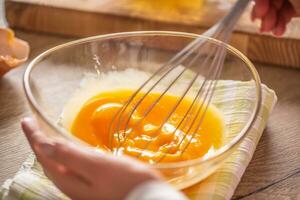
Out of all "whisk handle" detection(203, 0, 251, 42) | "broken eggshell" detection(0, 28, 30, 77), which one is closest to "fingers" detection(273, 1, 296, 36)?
"whisk handle" detection(203, 0, 251, 42)

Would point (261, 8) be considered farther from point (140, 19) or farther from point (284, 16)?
point (140, 19)

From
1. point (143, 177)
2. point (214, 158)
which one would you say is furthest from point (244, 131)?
point (143, 177)

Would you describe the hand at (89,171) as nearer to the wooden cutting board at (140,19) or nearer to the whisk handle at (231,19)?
the whisk handle at (231,19)

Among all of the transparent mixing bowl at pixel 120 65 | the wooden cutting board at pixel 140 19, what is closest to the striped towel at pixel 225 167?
the transparent mixing bowl at pixel 120 65

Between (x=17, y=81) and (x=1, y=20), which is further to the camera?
(x=1, y=20)

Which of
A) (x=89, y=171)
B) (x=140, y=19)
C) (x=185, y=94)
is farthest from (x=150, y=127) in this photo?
(x=140, y=19)

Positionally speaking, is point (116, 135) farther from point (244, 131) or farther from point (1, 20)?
point (1, 20)

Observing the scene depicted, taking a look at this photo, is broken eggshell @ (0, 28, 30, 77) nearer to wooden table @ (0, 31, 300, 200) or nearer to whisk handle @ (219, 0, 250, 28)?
wooden table @ (0, 31, 300, 200)
